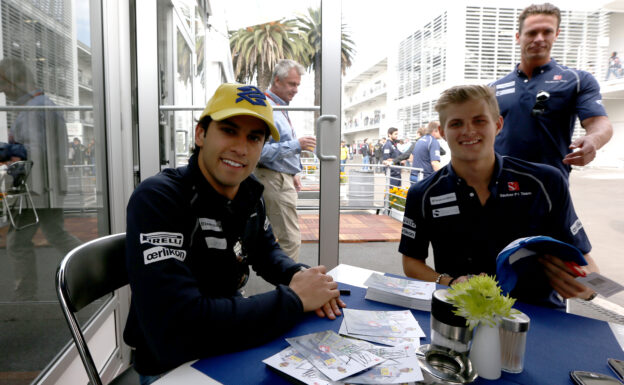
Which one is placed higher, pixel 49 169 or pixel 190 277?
pixel 49 169

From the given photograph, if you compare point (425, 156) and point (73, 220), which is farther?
point (425, 156)

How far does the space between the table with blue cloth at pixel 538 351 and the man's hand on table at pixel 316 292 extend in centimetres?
4

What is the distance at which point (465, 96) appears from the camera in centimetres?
153

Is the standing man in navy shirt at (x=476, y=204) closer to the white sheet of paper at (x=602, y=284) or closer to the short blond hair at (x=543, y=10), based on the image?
the white sheet of paper at (x=602, y=284)

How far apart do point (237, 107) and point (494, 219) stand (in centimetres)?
106

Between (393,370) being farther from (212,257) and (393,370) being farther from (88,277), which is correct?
(88,277)

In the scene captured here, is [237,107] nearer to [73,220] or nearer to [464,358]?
[464,358]

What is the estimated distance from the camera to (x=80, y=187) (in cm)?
185

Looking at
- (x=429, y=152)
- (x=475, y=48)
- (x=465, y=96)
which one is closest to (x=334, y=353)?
(x=465, y=96)

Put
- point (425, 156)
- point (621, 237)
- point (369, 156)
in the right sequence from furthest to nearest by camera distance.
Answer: point (369, 156) → point (425, 156) → point (621, 237)

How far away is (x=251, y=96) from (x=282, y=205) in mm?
1498

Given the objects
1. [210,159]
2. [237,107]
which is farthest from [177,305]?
[237,107]

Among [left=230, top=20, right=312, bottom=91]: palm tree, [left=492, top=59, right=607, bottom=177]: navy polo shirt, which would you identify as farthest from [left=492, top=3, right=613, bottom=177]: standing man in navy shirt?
[left=230, top=20, right=312, bottom=91]: palm tree

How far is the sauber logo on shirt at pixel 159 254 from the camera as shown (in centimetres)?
88
